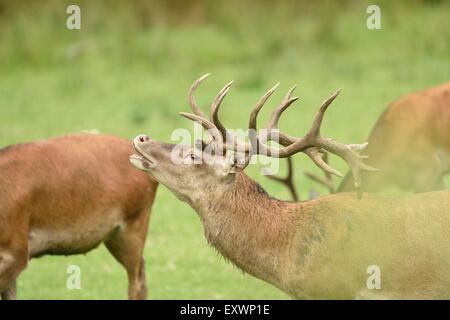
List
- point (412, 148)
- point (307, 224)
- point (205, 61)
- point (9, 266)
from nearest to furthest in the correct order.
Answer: point (307, 224) → point (9, 266) → point (412, 148) → point (205, 61)

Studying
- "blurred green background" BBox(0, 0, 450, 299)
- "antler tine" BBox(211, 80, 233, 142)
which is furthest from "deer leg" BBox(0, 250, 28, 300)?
"blurred green background" BBox(0, 0, 450, 299)

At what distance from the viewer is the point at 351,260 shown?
6699mm

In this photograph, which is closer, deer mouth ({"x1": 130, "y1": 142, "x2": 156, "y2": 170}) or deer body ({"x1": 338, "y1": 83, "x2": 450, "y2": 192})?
deer mouth ({"x1": 130, "y1": 142, "x2": 156, "y2": 170})

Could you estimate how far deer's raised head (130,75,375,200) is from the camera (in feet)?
22.6

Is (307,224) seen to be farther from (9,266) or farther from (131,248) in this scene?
(9,266)

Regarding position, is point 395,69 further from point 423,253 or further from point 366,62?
point 423,253

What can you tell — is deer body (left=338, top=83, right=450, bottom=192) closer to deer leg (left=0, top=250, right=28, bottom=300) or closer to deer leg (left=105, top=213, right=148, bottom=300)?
deer leg (left=105, top=213, right=148, bottom=300)

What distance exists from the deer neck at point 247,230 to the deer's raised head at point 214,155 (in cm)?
9

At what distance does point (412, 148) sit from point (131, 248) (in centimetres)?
297

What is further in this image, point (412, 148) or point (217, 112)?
point (412, 148)

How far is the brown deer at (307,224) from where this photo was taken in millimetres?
6664

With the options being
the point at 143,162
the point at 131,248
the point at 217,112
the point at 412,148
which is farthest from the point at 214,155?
the point at 412,148

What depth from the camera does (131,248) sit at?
8281mm

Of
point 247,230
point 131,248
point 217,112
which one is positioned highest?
point 217,112
